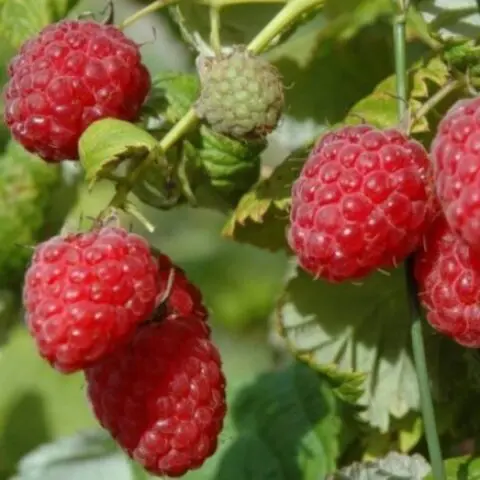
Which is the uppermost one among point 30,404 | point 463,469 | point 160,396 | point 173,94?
point 173,94

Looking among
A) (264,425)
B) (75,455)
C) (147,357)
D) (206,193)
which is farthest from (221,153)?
(75,455)

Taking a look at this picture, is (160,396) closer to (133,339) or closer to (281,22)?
(133,339)

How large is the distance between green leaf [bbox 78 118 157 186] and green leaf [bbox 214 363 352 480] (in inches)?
→ 15.1

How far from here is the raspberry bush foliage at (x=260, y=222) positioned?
1017mm

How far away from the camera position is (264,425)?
1.42 meters

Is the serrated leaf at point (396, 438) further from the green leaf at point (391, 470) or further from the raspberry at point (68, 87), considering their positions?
the raspberry at point (68, 87)

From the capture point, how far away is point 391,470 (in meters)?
1.20

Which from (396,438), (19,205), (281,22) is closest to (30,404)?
(19,205)

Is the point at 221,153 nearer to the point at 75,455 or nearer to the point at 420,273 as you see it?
Result: the point at 420,273

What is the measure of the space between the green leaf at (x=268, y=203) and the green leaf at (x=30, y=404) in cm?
51

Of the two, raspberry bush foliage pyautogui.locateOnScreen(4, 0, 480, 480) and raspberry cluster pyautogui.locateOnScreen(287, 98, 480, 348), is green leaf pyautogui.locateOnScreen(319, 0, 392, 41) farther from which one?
raspberry cluster pyautogui.locateOnScreen(287, 98, 480, 348)

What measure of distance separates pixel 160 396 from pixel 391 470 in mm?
213

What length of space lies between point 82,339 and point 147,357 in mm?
101

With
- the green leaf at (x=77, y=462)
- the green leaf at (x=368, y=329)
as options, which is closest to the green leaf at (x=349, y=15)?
the green leaf at (x=368, y=329)
